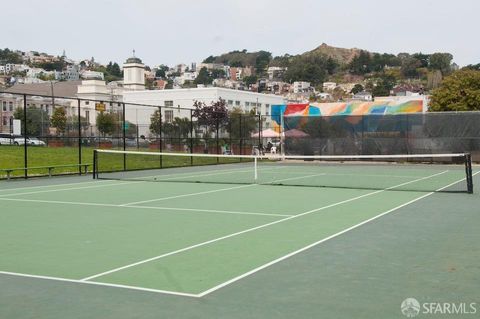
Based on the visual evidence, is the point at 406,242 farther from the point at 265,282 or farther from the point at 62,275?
the point at 62,275

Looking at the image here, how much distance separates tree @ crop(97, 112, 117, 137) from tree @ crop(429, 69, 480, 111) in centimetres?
2731

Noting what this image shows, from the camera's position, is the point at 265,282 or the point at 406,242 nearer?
the point at 265,282

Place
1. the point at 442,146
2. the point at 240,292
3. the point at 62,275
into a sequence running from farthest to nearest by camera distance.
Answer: the point at 442,146, the point at 62,275, the point at 240,292

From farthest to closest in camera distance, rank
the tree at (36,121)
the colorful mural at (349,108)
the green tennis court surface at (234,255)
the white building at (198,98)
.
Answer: the white building at (198,98) → the colorful mural at (349,108) → the tree at (36,121) → the green tennis court surface at (234,255)

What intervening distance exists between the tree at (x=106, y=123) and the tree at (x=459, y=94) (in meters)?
27.3

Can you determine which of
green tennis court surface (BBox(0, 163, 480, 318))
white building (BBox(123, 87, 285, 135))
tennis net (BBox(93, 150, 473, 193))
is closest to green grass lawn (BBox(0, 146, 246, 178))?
tennis net (BBox(93, 150, 473, 193))

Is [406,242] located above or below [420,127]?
below

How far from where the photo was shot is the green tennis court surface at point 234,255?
5254 millimetres

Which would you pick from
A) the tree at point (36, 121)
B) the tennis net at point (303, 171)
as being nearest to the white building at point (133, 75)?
the tennis net at point (303, 171)

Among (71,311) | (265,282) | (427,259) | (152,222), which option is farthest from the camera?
(152,222)

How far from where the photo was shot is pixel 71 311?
16.5ft

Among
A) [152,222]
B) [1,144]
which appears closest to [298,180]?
[152,222]

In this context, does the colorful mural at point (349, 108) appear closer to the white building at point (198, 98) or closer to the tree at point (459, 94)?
the tree at point (459, 94)

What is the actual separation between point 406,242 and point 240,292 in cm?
350
